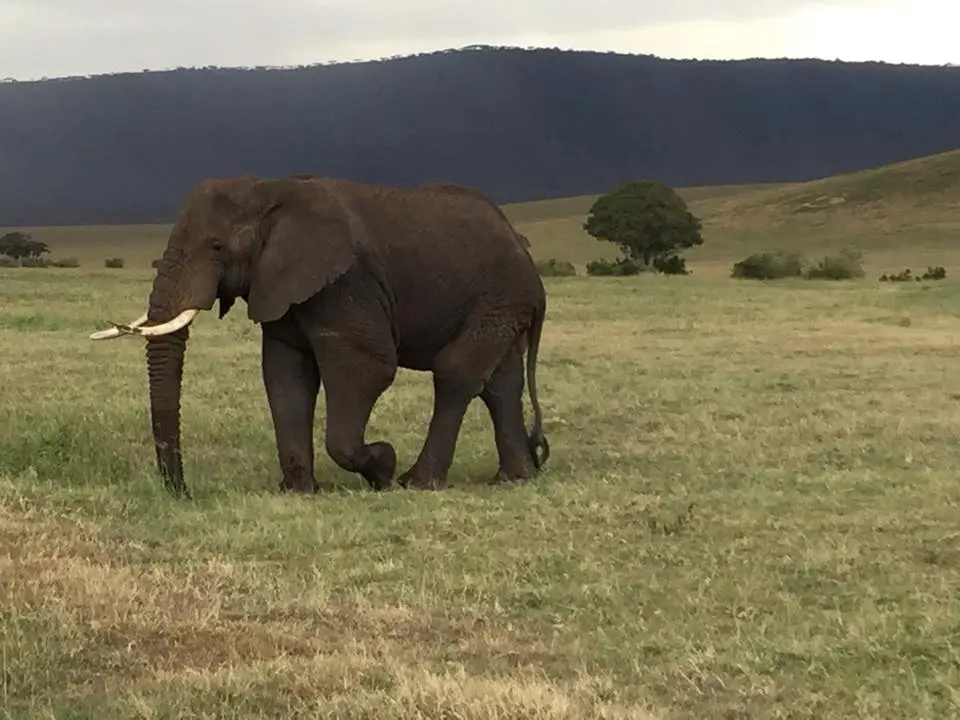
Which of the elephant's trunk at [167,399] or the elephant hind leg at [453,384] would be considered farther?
the elephant hind leg at [453,384]

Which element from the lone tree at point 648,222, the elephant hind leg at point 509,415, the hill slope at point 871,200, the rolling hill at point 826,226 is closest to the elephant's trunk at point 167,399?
the elephant hind leg at point 509,415

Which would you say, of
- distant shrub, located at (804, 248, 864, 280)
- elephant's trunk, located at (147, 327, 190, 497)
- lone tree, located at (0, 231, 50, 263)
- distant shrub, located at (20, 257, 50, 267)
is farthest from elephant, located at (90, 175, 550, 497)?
lone tree, located at (0, 231, 50, 263)

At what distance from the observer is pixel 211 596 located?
6.62 meters

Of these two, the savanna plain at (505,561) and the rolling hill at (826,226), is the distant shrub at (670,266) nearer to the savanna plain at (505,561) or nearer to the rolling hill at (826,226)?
the rolling hill at (826,226)

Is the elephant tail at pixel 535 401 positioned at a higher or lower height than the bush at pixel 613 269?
higher

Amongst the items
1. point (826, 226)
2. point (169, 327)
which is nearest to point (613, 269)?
point (826, 226)

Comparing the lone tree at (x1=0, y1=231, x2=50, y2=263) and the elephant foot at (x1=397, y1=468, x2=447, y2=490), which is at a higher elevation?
the lone tree at (x1=0, y1=231, x2=50, y2=263)

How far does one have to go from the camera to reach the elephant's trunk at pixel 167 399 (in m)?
9.68

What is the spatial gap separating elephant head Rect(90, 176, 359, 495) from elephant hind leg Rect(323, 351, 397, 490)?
1.99 feet

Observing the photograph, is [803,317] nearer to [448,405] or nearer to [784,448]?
[784,448]

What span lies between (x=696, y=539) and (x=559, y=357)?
12.1 meters

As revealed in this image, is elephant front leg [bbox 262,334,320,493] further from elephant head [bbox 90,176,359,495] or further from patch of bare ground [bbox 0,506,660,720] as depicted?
patch of bare ground [bbox 0,506,660,720]

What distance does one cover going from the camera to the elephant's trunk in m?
9.68

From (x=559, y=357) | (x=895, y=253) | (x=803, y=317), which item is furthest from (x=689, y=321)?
(x=895, y=253)
